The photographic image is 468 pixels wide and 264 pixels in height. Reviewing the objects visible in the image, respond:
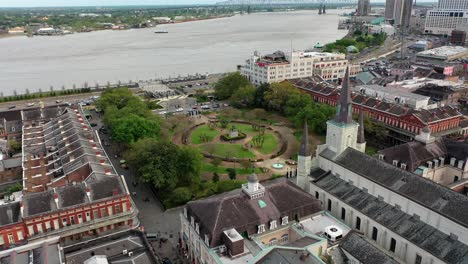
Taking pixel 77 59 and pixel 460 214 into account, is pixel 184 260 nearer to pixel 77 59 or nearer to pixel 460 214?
pixel 460 214

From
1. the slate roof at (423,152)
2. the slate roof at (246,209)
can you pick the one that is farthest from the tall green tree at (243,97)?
the slate roof at (246,209)

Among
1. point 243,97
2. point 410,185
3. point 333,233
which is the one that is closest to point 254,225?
point 333,233

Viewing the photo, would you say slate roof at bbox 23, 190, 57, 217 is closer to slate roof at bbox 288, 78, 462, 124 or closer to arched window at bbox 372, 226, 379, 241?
arched window at bbox 372, 226, 379, 241

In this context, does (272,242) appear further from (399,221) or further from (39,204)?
(39,204)

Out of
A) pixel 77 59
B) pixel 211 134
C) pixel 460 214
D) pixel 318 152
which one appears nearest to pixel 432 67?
pixel 211 134

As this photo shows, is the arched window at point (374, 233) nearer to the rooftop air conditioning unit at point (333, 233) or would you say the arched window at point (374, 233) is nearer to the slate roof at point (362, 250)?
the slate roof at point (362, 250)

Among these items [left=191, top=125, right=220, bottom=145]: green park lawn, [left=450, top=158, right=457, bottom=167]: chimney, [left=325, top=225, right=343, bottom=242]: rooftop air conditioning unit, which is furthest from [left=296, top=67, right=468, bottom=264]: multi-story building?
[left=191, top=125, right=220, bottom=145]: green park lawn
